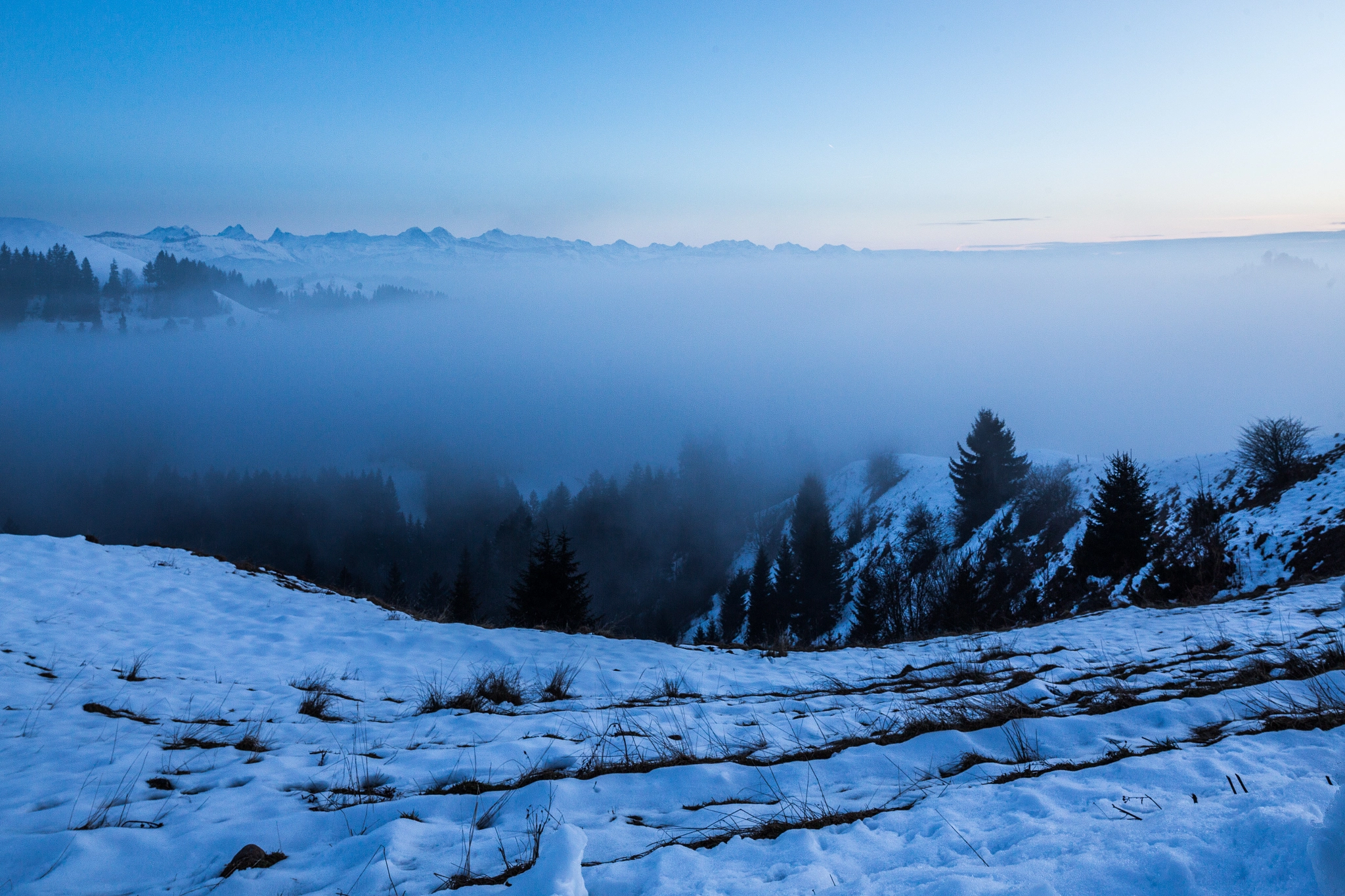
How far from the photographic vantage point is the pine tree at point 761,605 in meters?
54.5

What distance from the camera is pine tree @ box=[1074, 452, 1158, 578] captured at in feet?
79.5

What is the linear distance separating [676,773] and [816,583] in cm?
5881

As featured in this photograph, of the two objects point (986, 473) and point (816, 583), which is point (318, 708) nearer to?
point (986, 473)

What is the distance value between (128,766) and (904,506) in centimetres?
6575

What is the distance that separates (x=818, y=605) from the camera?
57438 mm

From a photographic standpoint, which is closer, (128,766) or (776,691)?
(128,766)

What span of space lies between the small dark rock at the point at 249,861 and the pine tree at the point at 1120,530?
92.7 feet

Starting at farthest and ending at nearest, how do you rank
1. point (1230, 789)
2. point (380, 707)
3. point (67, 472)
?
point (67, 472), point (380, 707), point (1230, 789)

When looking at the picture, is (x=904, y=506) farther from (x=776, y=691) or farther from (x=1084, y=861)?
(x=1084, y=861)

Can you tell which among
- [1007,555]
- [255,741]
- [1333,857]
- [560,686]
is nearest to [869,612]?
[1007,555]

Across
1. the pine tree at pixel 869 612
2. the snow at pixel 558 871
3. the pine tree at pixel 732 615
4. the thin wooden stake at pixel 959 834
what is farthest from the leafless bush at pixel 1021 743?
the pine tree at pixel 732 615

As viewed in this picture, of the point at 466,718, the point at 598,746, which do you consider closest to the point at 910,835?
the point at 598,746

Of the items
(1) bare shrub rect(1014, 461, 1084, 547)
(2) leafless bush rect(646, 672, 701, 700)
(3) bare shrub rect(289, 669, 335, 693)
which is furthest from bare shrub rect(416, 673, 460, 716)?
(1) bare shrub rect(1014, 461, 1084, 547)

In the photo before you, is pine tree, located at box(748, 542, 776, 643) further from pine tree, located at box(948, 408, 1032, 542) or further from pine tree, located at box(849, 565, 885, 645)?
pine tree, located at box(948, 408, 1032, 542)
